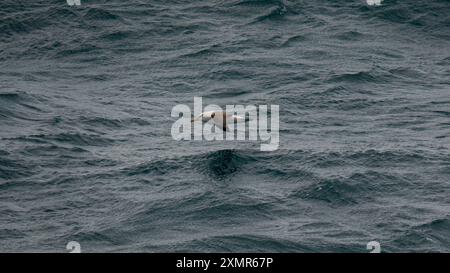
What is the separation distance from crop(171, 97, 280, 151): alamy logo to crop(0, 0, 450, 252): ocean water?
1.53ft

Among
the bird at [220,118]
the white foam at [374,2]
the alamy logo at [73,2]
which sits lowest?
the bird at [220,118]

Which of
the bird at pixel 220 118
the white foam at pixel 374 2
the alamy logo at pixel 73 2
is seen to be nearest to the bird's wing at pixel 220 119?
the bird at pixel 220 118

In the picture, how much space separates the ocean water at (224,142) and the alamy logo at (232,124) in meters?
0.47

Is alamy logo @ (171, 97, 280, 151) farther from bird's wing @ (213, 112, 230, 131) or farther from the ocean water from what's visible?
the ocean water

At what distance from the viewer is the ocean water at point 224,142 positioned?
36.3 m

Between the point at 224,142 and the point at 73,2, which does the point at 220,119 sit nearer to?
the point at 224,142

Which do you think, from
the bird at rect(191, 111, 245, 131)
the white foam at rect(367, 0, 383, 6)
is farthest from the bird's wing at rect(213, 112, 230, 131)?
the white foam at rect(367, 0, 383, 6)

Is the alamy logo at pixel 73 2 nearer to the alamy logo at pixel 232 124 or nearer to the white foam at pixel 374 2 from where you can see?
the alamy logo at pixel 232 124

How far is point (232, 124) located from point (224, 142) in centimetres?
184

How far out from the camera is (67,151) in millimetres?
43125

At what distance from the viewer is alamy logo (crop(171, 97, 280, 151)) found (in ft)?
145

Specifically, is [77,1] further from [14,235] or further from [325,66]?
[14,235]

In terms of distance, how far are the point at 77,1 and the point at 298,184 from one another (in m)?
24.8

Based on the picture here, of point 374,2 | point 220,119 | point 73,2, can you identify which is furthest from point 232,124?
point 73,2
